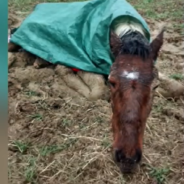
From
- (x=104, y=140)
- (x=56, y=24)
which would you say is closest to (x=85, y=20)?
(x=56, y=24)

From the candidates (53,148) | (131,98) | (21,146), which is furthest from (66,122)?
(131,98)

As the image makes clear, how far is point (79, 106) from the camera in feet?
9.48

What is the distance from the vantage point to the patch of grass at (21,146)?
237cm

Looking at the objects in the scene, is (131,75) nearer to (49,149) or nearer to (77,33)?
(49,149)

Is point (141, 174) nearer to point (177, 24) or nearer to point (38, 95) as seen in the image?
point (38, 95)

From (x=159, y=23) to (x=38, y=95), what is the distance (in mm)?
2571

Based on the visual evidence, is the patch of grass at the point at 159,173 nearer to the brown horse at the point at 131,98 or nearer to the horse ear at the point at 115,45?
the brown horse at the point at 131,98

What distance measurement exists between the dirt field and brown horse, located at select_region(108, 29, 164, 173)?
0.46 metres

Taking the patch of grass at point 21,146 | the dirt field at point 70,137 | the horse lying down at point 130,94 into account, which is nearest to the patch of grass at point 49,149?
the dirt field at point 70,137

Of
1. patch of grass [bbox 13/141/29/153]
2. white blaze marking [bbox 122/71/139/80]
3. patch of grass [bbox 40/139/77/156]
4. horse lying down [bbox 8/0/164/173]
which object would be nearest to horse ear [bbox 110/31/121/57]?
horse lying down [bbox 8/0/164/173]

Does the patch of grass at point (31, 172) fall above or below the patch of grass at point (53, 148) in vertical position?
above

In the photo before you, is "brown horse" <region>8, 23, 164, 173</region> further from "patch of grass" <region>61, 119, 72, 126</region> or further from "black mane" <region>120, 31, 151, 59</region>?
"patch of grass" <region>61, 119, 72, 126</region>

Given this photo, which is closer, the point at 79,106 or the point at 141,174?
the point at 141,174

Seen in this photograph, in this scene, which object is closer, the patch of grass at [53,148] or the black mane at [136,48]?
the black mane at [136,48]
